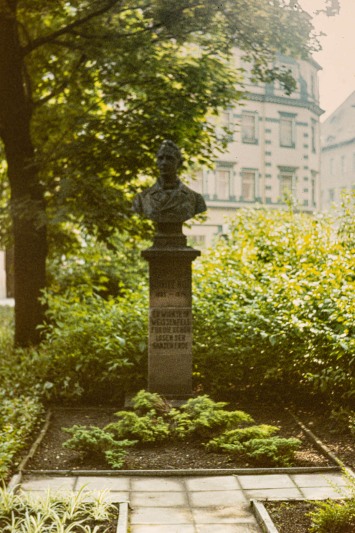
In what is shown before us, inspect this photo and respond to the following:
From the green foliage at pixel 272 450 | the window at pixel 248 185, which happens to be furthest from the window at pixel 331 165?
the green foliage at pixel 272 450

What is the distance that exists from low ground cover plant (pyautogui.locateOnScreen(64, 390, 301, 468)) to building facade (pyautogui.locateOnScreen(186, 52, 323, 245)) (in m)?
32.2

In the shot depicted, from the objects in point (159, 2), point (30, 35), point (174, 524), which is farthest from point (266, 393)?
point (30, 35)

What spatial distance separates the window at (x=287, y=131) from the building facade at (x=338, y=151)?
552 inches

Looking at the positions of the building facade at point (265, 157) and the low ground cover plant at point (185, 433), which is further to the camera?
the building facade at point (265, 157)

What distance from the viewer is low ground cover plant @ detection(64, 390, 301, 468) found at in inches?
273

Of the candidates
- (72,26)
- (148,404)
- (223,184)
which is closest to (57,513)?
(148,404)

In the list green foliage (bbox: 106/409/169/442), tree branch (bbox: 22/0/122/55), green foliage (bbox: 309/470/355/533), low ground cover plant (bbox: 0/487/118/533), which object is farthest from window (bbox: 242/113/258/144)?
green foliage (bbox: 309/470/355/533)

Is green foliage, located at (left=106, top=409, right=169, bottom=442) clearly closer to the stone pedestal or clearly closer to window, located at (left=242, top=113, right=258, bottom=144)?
the stone pedestal

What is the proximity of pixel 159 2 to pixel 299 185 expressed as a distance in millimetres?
33063

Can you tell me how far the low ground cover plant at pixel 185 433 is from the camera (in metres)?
6.93

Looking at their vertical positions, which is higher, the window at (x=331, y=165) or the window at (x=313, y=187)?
the window at (x=331, y=165)

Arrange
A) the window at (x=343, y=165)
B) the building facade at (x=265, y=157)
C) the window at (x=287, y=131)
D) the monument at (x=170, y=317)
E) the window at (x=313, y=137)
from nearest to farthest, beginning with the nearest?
1. the monument at (x=170, y=317)
2. the building facade at (x=265, y=157)
3. the window at (x=287, y=131)
4. the window at (x=313, y=137)
5. the window at (x=343, y=165)

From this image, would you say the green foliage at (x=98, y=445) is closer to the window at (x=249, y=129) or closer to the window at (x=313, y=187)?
the window at (x=249, y=129)

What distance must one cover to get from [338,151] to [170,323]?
51.4 metres
